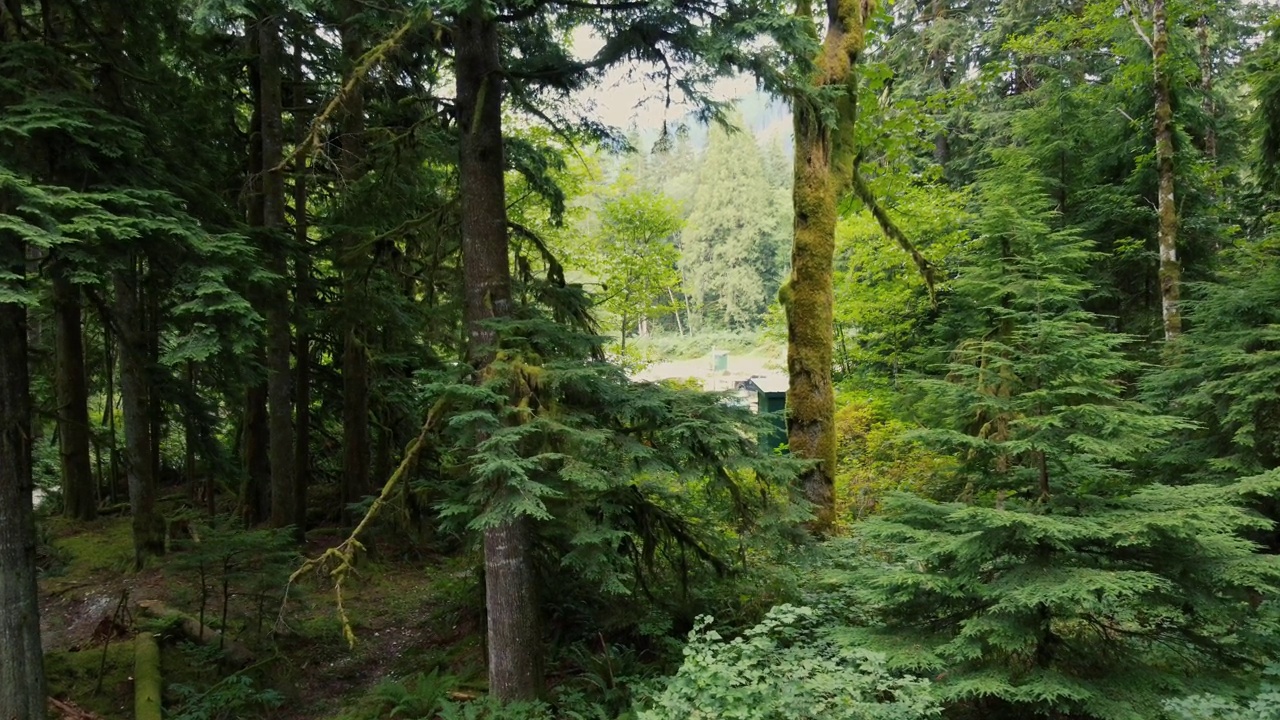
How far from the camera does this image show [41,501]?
44.3ft

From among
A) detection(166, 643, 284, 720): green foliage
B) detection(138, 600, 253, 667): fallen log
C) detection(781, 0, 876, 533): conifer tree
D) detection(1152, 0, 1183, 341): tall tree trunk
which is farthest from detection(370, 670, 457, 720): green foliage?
detection(1152, 0, 1183, 341): tall tree trunk

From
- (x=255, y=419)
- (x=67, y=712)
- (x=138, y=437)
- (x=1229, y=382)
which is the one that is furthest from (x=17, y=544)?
(x=1229, y=382)

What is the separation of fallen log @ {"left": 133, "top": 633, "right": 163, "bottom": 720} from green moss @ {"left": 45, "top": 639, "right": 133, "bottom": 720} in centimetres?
12

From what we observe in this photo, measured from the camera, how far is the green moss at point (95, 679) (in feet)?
20.1

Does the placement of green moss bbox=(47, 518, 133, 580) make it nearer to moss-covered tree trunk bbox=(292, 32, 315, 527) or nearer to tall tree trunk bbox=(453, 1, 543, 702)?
moss-covered tree trunk bbox=(292, 32, 315, 527)

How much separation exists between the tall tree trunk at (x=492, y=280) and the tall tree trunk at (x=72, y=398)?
9.69ft

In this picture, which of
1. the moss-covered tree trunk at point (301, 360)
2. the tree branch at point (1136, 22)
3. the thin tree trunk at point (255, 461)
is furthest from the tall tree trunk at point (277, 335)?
the tree branch at point (1136, 22)

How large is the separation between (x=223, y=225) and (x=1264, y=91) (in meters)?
11.8

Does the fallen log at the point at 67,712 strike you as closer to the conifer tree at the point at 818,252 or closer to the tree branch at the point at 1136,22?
the conifer tree at the point at 818,252

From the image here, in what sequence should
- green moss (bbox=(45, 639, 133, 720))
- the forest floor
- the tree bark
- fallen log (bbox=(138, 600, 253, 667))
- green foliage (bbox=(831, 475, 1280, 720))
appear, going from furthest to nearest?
fallen log (bbox=(138, 600, 253, 667)), the forest floor, green moss (bbox=(45, 639, 133, 720)), the tree bark, green foliage (bbox=(831, 475, 1280, 720))

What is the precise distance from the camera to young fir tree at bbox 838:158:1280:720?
13.3ft

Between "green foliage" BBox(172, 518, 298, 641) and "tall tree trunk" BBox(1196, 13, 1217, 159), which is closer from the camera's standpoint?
"green foliage" BBox(172, 518, 298, 641)

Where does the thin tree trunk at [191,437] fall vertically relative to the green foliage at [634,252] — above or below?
below

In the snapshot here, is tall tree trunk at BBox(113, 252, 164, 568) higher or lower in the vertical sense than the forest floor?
higher
